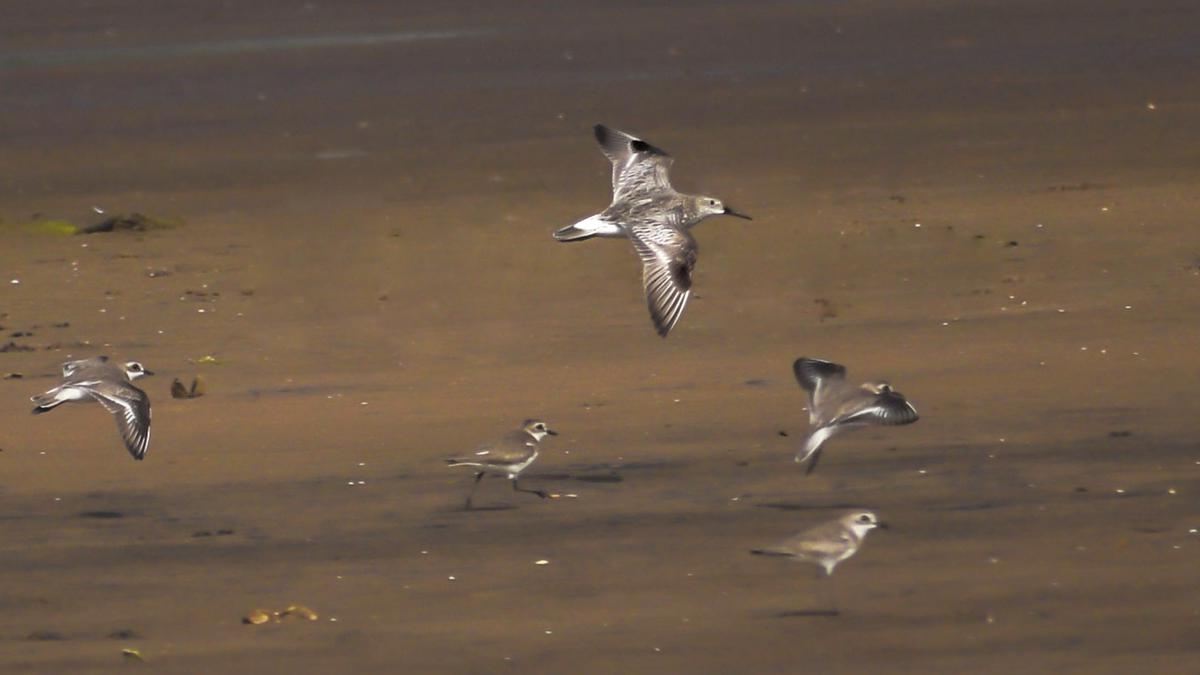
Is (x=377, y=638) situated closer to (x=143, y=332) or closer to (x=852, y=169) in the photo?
(x=143, y=332)

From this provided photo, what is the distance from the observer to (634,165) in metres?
10.6

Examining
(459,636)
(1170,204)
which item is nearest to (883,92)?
(1170,204)

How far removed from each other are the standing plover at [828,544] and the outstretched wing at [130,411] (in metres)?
2.91

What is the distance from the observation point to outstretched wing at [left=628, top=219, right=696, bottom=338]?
917cm

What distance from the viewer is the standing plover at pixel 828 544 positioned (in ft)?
24.2

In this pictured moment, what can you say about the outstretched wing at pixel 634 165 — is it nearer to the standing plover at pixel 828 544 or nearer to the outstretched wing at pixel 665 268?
the outstretched wing at pixel 665 268

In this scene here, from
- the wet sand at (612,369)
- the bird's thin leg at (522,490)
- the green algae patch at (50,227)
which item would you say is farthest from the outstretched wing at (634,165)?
the green algae patch at (50,227)

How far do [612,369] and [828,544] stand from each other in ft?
12.4

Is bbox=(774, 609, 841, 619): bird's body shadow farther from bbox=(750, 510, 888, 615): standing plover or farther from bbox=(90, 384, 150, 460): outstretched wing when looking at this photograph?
bbox=(90, 384, 150, 460): outstretched wing

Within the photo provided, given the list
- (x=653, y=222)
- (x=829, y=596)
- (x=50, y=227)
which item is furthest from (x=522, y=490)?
(x=50, y=227)

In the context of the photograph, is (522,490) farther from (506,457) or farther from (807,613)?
(807,613)

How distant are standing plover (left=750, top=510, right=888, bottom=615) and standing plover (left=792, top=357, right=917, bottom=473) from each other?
81 centimetres

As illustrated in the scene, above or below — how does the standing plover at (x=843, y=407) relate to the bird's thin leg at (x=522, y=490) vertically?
above

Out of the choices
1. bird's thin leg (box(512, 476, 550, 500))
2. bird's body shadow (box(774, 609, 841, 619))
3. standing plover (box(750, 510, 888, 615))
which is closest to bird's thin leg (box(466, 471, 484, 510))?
bird's thin leg (box(512, 476, 550, 500))
